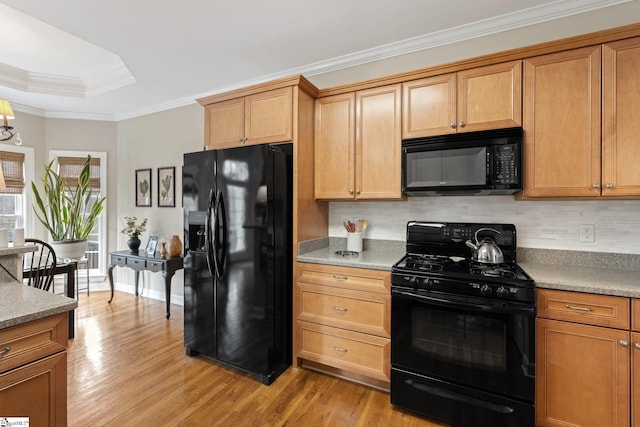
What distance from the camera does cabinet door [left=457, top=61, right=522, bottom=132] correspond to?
6.60 ft

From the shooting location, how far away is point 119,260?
391 cm

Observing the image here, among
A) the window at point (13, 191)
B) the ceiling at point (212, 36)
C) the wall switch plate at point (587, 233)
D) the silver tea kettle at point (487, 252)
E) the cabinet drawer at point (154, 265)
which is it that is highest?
the ceiling at point (212, 36)

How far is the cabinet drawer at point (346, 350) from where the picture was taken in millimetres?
2121

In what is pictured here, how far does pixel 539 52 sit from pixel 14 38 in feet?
15.0

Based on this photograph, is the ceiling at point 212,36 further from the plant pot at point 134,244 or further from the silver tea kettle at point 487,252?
the plant pot at point 134,244

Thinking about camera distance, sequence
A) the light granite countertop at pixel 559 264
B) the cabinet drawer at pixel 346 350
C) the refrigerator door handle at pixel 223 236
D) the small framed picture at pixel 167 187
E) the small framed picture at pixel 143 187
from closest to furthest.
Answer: the light granite countertop at pixel 559 264
the cabinet drawer at pixel 346 350
the refrigerator door handle at pixel 223 236
the small framed picture at pixel 167 187
the small framed picture at pixel 143 187

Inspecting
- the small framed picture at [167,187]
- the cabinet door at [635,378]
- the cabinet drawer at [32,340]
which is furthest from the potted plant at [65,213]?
the cabinet door at [635,378]

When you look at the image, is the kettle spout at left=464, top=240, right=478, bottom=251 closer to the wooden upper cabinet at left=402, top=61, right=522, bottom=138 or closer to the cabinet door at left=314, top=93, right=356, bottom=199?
the wooden upper cabinet at left=402, top=61, right=522, bottom=138

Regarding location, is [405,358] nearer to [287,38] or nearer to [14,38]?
[287,38]

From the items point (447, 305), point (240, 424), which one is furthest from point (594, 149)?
point (240, 424)

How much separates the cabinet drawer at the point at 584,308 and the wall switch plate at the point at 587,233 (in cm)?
67

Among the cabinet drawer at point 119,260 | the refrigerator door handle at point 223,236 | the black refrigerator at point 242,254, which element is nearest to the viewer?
the black refrigerator at point 242,254

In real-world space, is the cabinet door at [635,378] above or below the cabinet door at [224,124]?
below

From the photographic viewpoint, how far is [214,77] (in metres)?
3.39
